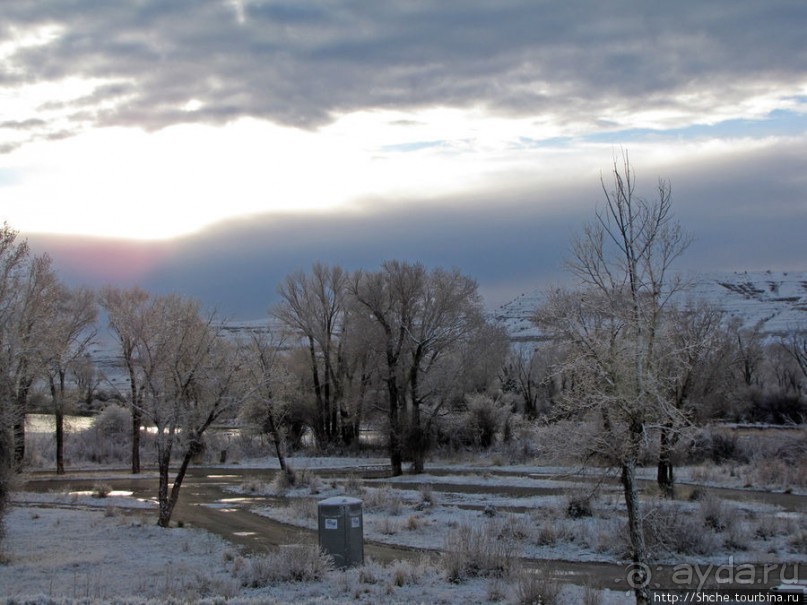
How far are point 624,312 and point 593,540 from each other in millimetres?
7762

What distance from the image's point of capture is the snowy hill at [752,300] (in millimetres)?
129375

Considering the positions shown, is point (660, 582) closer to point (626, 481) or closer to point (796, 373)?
point (626, 481)

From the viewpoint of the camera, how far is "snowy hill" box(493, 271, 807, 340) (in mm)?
129375

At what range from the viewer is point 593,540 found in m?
17.0

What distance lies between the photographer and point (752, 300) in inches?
6078

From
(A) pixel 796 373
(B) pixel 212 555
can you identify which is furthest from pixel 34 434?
(A) pixel 796 373

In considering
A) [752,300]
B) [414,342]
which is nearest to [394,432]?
[414,342]

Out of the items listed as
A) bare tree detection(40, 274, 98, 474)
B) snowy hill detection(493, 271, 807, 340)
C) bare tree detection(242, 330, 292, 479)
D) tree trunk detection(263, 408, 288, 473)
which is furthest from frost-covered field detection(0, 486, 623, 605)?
snowy hill detection(493, 271, 807, 340)

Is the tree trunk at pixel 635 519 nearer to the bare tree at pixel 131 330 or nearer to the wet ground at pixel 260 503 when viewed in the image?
the wet ground at pixel 260 503

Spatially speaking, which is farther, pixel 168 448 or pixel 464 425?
pixel 464 425

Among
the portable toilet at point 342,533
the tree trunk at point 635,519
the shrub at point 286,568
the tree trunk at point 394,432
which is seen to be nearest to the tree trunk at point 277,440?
the tree trunk at point 394,432

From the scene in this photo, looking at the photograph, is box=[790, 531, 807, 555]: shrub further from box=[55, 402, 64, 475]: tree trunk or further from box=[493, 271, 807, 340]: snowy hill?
box=[493, 271, 807, 340]: snowy hill

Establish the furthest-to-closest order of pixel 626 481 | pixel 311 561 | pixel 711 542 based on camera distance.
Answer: pixel 711 542, pixel 311 561, pixel 626 481

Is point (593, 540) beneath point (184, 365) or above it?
beneath
